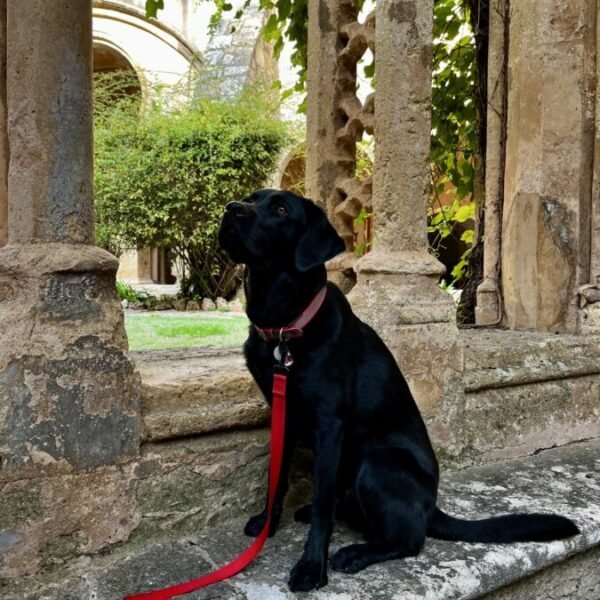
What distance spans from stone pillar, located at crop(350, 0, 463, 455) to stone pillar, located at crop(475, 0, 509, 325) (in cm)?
97

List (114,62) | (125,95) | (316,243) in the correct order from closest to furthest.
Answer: (316,243) < (125,95) < (114,62)

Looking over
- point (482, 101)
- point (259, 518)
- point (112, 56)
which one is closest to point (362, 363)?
point (259, 518)

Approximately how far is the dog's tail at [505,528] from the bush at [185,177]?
23.2 ft

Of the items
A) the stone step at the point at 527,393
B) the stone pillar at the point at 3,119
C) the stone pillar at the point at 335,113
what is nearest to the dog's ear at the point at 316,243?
the stone pillar at the point at 3,119

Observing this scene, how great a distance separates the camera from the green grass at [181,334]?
4.28 meters

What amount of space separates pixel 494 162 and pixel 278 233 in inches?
75.5

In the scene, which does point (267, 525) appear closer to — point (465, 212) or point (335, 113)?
point (335, 113)

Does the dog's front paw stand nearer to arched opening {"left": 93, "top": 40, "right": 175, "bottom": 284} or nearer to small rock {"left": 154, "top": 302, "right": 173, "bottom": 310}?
small rock {"left": 154, "top": 302, "right": 173, "bottom": 310}

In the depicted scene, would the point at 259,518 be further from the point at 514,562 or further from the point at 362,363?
the point at 514,562

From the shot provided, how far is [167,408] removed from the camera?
71.8 inches

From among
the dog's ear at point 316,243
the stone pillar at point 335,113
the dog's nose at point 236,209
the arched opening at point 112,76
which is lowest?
the dog's ear at point 316,243

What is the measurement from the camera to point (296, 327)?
1.71 metres

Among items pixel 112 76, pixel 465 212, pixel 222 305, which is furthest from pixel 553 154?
pixel 112 76

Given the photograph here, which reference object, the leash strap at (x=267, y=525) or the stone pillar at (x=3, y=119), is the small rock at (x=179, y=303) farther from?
the leash strap at (x=267, y=525)
